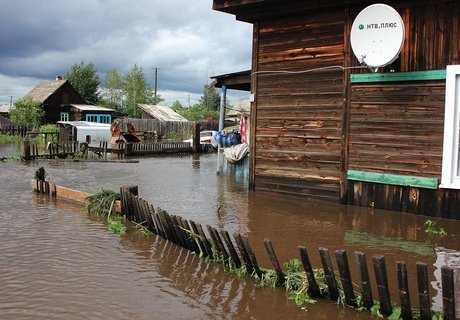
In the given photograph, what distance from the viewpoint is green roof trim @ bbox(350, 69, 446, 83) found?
28.4ft

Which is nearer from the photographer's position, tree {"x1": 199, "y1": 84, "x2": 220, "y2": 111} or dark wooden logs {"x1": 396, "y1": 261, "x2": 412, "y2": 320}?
dark wooden logs {"x1": 396, "y1": 261, "x2": 412, "y2": 320}

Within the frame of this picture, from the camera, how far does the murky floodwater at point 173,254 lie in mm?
4672

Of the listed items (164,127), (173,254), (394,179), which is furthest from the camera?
(164,127)

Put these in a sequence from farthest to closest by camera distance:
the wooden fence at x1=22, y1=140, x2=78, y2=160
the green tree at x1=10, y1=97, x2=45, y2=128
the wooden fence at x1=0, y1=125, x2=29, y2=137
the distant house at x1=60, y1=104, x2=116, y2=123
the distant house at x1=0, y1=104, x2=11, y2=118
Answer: the distant house at x1=0, y1=104, x2=11, y2=118, the distant house at x1=60, y1=104, x2=116, y2=123, the green tree at x1=10, y1=97, x2=45, y2=128, the wooden fence at x1=0, y1=125, x2=29, y2=137, the wooden fence at x1=22, y1=140, x2=78, y2=160

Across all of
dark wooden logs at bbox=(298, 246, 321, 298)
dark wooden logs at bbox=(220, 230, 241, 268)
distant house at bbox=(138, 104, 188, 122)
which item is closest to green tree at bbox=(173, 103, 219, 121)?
distant house at bbox=(138, 104, 188, 122)

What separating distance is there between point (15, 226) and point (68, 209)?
1608 mm

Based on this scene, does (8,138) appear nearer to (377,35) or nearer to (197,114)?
(197,114)

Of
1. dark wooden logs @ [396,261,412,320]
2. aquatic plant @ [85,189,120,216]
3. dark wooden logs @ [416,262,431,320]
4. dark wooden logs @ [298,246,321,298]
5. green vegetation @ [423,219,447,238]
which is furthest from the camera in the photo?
aquatic plant @ [85,189,120,216]

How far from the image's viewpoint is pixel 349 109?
9.99 meters

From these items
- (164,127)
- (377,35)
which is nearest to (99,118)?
(164,127)

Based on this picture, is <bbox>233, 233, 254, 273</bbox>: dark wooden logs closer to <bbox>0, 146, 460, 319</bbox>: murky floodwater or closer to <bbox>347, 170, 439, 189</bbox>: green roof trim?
<bbox>0, 146, 460, 319</bbox>: murky floodwater

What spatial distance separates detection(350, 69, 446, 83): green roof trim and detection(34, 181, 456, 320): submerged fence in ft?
16.3

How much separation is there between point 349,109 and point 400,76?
128 cm

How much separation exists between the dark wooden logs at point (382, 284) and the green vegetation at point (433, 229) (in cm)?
365
